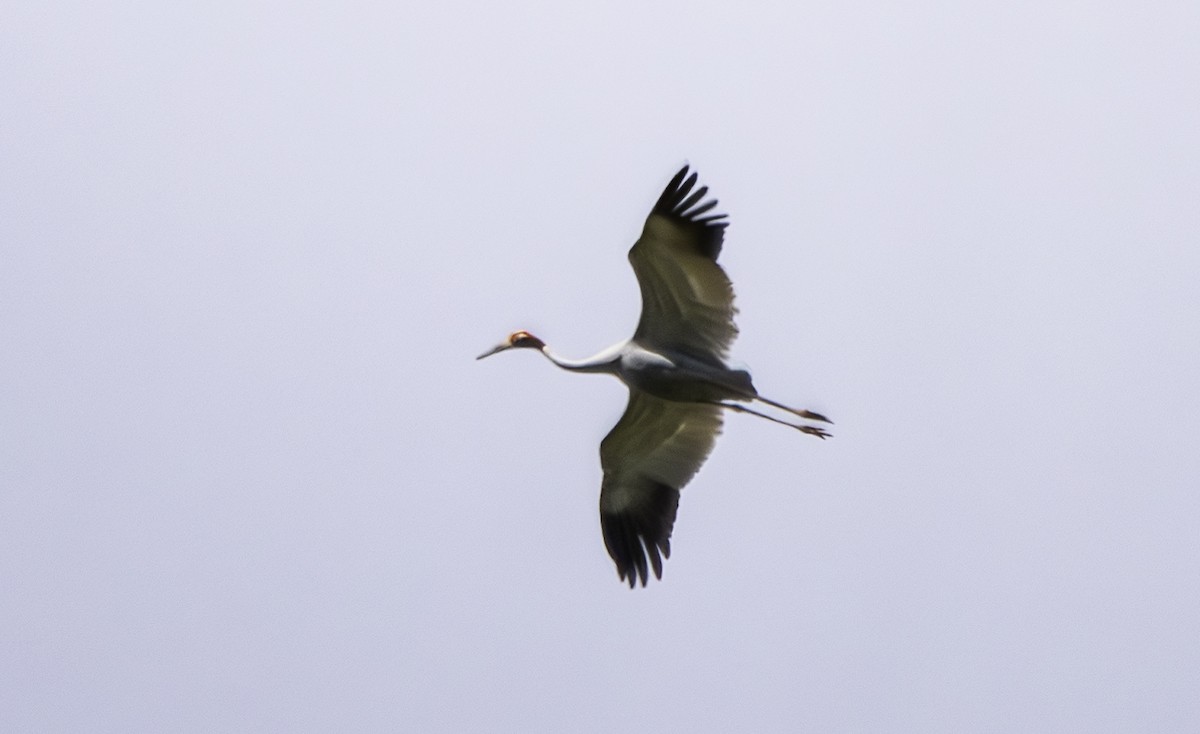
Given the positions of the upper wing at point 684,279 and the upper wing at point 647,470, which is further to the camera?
the upper wing at point 647,470

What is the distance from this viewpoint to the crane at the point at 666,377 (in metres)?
16.3

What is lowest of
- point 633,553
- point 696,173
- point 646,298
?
point 633,553

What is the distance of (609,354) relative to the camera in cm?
1738

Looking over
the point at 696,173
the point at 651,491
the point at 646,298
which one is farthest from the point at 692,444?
the point at 696,173

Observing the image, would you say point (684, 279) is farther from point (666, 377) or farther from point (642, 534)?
point (642, 534)

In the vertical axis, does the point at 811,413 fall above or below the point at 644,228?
below

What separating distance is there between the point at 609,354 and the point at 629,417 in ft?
3.21

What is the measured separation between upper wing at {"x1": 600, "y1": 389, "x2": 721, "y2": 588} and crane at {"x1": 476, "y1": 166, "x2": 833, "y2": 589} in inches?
0.4

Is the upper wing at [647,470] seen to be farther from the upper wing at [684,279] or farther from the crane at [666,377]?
the upper wing at [684,279]

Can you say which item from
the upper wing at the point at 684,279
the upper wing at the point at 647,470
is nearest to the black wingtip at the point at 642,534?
the upper wing at the point at 647,470

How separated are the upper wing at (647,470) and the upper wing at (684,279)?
3.15 ft

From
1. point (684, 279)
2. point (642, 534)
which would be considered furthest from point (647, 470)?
point (684, 279)

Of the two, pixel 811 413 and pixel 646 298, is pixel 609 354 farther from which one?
pixel 811 413

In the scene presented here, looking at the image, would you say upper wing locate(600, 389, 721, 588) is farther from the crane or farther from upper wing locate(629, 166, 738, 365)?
upper wing locate(629, 166, 738, 365)
